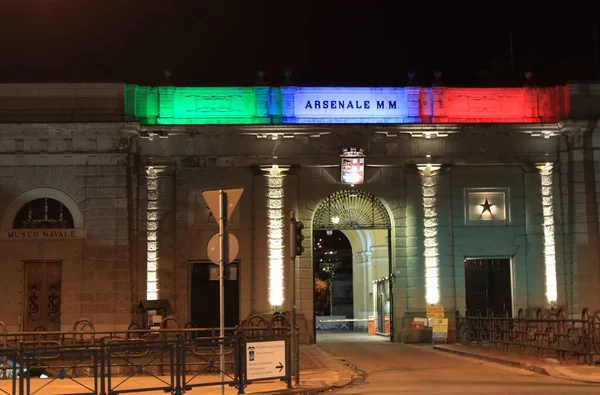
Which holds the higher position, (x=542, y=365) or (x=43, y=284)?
(x=43, y=284)

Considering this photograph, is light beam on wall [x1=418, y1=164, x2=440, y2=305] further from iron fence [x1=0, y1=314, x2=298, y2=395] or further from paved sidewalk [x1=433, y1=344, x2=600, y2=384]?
iron fence [x1=0, y1=314, x2=298, y2=395]

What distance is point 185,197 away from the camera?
30594mm

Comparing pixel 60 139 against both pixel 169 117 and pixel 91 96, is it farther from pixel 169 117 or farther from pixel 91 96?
pixel 169 117

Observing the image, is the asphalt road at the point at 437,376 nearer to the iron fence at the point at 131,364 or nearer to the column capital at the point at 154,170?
the iron fence at the point at 131,364

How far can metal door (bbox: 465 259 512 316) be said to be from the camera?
1233 inches

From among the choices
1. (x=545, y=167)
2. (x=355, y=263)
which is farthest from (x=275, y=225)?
(x=355, y=263)

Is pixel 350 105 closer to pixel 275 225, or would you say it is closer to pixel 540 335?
pixel 275 225

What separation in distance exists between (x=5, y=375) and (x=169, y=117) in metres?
15.5

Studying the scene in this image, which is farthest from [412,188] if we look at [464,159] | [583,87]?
[583,87]

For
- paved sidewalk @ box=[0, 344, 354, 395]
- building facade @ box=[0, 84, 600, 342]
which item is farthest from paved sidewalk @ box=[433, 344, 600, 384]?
building facade @ box=[0, 84, 600, 342]

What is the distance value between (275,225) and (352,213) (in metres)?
3.43

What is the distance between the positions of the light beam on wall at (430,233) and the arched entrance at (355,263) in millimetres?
1510

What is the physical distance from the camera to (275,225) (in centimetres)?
3047

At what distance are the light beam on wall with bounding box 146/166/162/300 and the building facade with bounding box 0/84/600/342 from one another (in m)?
0.05
